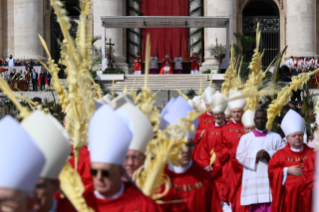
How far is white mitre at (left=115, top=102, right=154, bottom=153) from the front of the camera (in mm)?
3752

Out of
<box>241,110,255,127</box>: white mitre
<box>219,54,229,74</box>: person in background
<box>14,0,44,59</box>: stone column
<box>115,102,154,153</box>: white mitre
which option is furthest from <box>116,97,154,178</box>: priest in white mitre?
<box>14,0,44,59</box>: stone column

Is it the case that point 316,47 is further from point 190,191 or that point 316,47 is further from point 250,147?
point 190,191

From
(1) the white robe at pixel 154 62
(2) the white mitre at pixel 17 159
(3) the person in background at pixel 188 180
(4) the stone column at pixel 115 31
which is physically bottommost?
(3) the person in background at pixel 188 180

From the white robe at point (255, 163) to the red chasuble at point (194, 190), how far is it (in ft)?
9.86

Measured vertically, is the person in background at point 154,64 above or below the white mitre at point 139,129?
above

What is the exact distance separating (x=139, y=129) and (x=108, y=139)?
1.64 ft

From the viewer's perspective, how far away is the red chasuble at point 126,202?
3.29 metres

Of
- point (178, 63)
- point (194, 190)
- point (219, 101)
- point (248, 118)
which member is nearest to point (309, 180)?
point (248, 118)

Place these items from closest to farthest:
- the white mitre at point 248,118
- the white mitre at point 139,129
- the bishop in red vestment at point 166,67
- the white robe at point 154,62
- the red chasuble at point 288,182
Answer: the white mitre at point 139,129 → the red chasuble at point 288,182 → the white mitre at point 248,118 → the bishop in red vestment at point 166,67 → the white robe at point 154,62

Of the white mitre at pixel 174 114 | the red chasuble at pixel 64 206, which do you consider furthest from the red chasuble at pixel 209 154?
the red chasuble at pixel 64 206

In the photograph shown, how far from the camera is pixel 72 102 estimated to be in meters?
4.56

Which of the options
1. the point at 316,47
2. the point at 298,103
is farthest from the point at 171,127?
the point at 316,47

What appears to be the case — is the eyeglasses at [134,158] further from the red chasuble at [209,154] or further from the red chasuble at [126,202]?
the red chasuble at [209,154]

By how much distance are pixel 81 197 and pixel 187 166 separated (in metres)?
1.32
